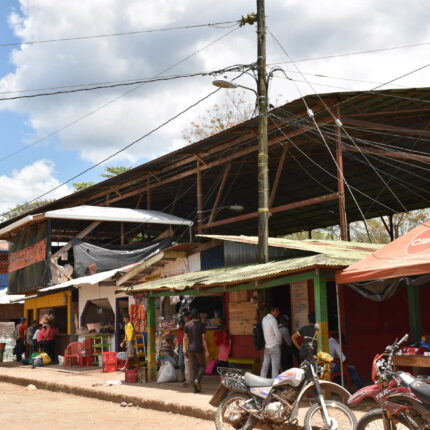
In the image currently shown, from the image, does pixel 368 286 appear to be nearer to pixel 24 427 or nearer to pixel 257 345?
pixel 257 345

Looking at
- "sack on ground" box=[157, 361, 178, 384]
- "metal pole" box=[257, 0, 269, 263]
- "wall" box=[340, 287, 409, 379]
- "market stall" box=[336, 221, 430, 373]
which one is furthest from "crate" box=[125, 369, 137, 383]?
"market stall" box=[336, 221, 430, 373]

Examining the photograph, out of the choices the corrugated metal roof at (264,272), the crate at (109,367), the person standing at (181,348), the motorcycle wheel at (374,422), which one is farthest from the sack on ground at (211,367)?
the motorcycle wheel at (374,422)

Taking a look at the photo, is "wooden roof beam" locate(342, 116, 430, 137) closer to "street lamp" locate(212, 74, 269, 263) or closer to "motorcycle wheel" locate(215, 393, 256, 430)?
"street lamp" locate(212, 74, 269, 263)

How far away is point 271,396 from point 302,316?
19.7 feet

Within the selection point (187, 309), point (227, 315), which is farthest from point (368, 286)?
point (187, 309)

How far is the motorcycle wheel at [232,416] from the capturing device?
8.56 m

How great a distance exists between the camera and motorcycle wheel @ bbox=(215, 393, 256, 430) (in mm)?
8562

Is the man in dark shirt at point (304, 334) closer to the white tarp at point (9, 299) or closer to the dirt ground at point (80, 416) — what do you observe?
the dirt ground at point (80, 416)

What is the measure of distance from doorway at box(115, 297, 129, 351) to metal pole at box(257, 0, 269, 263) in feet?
29.0

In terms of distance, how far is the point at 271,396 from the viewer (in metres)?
8.29

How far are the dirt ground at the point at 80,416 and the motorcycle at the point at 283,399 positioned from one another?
1.23 m

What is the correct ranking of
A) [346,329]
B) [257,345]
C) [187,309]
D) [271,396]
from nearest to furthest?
[271,396]
[257,345]
[346,329]
[187,309]

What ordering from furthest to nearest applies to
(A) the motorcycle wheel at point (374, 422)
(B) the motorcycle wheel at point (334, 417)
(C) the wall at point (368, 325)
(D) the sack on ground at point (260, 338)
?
(C) the wall at point (368, 325)
(D) the sack on ground at point (260, 338)
(B) the motorcycle wheel at point (334, 417)
(A) the motorcycle wheel at point (374, 422)

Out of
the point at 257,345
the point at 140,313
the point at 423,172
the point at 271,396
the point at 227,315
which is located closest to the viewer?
the point at 271,396
